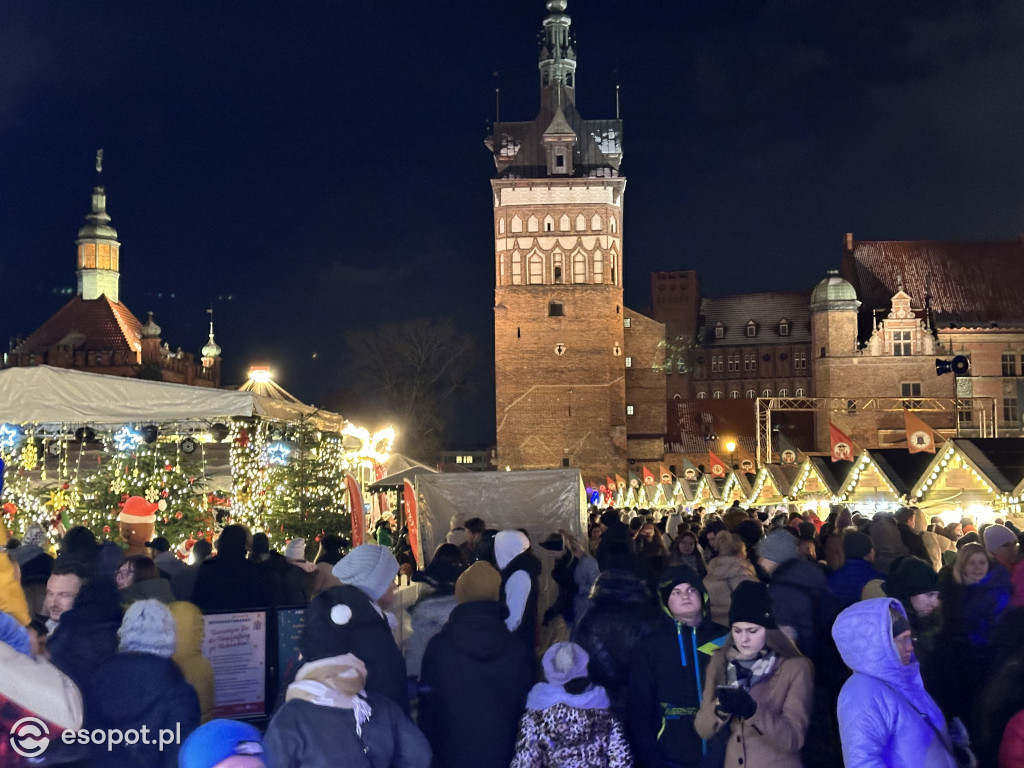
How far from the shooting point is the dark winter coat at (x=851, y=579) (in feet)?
23.8

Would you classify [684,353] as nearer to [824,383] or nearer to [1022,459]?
[824,383]

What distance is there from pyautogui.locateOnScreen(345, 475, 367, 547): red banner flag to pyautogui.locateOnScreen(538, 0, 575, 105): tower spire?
151ft

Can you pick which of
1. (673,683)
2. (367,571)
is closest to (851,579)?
(673,683)

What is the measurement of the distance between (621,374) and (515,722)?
50.0m

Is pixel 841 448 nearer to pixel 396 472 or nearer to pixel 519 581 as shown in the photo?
pixel 396 472

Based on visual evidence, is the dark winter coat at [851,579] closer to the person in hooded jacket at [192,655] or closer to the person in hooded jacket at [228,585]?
the person in hooded jacket at [228,585]

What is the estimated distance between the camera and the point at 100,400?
522 inches

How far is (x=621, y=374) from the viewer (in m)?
54.5

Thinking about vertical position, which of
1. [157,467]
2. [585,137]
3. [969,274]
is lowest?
[157,467]

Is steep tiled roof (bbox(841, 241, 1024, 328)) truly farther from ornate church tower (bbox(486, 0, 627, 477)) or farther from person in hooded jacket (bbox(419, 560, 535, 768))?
person in hooded jacket (bbox(419, 560, 535, 768))

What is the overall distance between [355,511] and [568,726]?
10355 mm

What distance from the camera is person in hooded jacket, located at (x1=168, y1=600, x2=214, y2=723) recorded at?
4996mm

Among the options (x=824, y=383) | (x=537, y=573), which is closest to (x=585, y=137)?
(x=824, y=383)

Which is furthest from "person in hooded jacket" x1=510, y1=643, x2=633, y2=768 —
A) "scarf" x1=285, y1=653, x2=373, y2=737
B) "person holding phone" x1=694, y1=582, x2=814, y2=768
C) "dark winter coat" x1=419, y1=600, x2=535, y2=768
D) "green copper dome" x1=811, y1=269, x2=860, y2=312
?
"green copper dome" x1=811, y1=269, x2=860, y2=312
